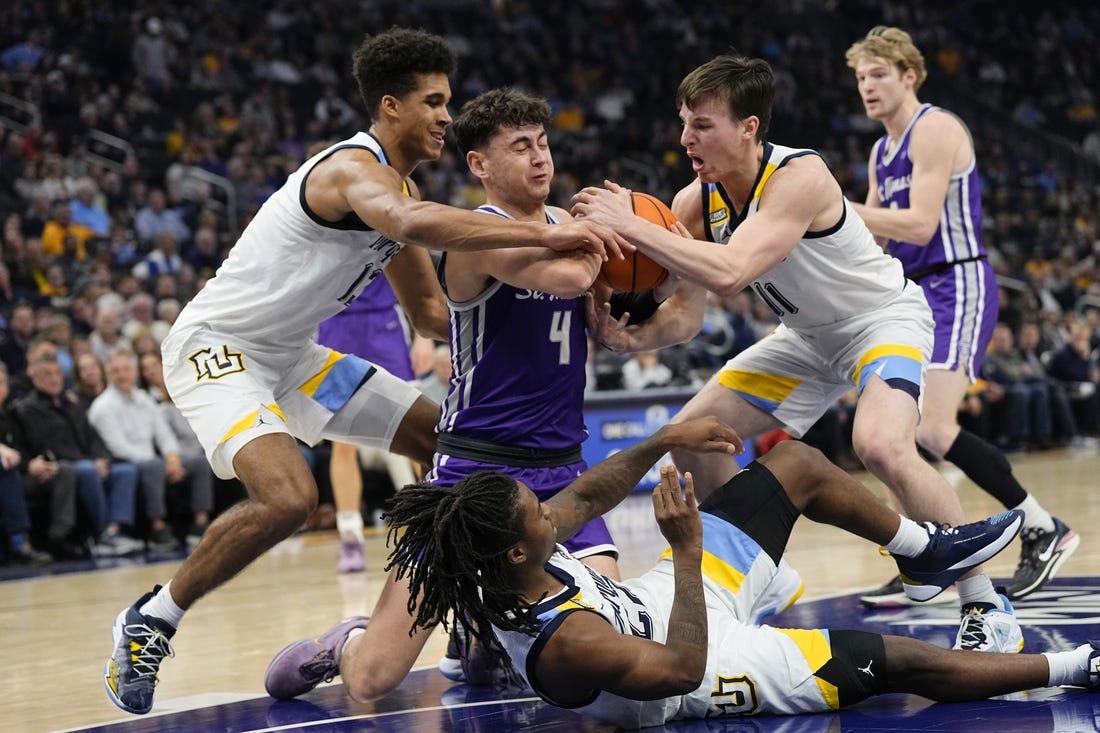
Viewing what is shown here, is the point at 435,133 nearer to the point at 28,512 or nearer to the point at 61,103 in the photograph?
the point at 28,512

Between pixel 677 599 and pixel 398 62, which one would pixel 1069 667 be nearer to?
pixel 677 599

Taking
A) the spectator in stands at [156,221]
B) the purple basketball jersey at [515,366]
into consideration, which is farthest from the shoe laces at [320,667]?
the spectator in stands at [156,221]

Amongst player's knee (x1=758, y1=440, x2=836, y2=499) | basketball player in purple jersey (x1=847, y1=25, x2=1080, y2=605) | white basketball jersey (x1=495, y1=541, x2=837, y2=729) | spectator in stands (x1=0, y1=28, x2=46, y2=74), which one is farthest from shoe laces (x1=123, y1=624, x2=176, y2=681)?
spectator in stands (x1=0, y1=28, x2=46, y2=74)

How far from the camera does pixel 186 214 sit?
45.7 feet

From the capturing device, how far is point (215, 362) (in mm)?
4508

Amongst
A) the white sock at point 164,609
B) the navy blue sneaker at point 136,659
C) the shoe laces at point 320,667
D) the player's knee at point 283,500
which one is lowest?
the shoe laces at point 320,667

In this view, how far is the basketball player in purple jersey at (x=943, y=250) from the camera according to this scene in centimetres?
564

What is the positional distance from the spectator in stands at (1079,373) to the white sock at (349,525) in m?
9.84

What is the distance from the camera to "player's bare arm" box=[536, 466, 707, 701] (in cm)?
341

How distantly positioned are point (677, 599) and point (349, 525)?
14.0ft

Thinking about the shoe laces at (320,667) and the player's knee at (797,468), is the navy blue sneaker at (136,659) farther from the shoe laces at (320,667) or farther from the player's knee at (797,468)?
the player's knee at (797,468)

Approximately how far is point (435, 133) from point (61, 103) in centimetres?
1116

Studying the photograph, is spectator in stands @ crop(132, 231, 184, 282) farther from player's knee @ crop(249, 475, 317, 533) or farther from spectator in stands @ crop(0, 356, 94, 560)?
player's knee @ crop(249, 475, 317, 533)

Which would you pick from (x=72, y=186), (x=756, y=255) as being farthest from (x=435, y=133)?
(x=72, y=186)
